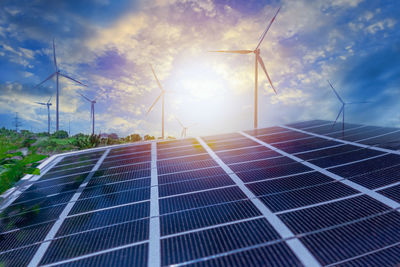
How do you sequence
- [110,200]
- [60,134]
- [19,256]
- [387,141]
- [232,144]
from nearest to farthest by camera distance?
[19,256]
[110,200]
[387,141]
[232,144]
[60,134]

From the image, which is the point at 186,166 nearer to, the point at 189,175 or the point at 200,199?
the point at 189,175

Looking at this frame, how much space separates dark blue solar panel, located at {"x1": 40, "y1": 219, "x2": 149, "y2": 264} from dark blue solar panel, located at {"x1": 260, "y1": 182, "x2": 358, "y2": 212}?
465cm

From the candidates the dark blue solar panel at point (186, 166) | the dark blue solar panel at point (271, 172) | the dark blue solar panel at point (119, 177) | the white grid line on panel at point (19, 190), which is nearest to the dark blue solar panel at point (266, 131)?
the dark blue solar panel at point (186, 166)

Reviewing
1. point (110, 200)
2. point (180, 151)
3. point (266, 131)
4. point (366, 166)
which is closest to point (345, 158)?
point (366, 166)

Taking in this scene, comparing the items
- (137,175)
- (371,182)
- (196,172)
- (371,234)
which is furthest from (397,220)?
(137,175)

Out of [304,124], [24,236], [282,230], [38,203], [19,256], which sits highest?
[304,124]

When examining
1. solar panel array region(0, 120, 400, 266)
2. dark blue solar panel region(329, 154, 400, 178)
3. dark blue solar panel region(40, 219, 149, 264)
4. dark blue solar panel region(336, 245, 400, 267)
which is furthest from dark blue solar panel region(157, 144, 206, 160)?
dark blue solar panel region(336, 245, 400, 267)

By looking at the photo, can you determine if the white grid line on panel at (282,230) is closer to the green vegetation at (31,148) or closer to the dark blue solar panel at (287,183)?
the dark blue solar panel at (287,183)

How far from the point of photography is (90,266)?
587 cm

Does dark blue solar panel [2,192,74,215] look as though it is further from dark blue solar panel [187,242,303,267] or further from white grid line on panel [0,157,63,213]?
dark blue solar panel [187,242,303,267]

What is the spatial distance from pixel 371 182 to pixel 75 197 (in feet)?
43.8

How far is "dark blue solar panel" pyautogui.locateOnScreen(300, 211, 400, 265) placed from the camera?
5590mm

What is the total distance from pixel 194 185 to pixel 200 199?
4.55 feet

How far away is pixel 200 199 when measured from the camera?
8664mm
